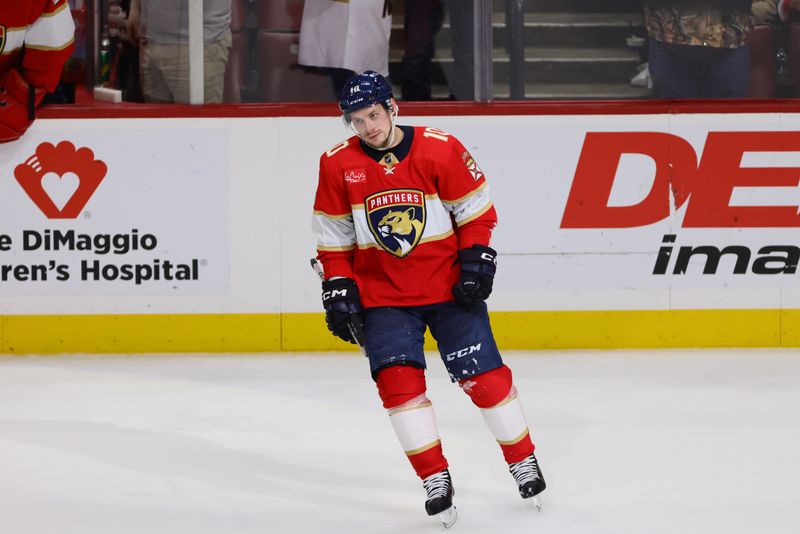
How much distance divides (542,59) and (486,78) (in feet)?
0.82

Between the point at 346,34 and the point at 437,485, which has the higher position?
the point at 346,34

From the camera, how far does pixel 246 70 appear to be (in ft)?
19.4

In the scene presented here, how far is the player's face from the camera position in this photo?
3.56 metres

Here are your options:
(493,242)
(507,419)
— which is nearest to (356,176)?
(507,419)

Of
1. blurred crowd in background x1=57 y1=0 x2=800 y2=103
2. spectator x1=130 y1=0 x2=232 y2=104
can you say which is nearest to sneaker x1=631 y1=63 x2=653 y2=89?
blurred crowd in background x1=57 y1=0 x2=800 y2=103

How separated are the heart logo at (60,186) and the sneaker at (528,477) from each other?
2809mm

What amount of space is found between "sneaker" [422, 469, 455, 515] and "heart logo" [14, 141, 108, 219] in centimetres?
274

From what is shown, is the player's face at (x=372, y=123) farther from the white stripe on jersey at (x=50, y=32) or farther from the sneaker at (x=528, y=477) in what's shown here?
the white stripe on jersey at (x=50, y=32)

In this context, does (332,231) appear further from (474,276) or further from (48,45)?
(48,45)

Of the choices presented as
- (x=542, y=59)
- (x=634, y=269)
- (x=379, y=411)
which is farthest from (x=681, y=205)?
(x=379, y=411)

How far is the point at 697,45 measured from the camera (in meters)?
5.95

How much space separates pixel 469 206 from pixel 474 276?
202 mm

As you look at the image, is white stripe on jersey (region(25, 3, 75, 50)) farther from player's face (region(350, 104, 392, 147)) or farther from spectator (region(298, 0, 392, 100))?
player's face (region(350, 104, 392, 147))

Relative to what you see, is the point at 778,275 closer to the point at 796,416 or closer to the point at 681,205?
the point at 681,205
